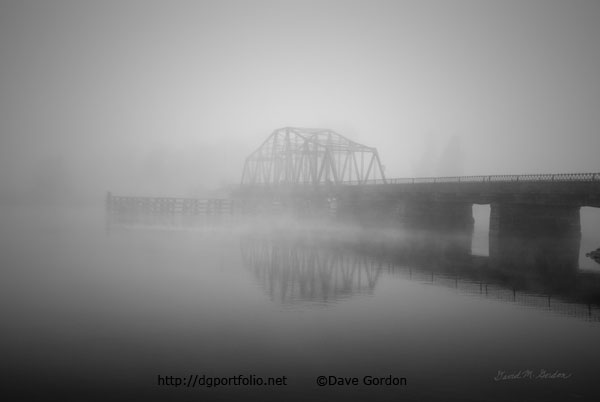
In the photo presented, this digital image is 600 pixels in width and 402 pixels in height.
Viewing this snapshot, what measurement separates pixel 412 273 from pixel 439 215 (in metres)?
29.7

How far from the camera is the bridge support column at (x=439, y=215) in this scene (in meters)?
59.4

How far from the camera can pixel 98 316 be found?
64.4ft

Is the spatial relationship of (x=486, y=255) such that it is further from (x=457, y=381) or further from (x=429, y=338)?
(x=457, y=381)

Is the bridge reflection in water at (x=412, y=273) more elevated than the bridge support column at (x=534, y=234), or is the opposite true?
the bridge support column at (x=534, y=234)

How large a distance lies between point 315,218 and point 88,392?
77.0 metres

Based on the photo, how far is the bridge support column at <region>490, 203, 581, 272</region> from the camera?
40156mm

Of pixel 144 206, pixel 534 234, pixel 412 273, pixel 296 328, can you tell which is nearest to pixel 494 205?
pixel 534 234

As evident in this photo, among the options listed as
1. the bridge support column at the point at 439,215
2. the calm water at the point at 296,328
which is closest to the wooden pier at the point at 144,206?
the bridge support column at the point at 439,215

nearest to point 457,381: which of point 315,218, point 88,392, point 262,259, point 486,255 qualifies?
point 88,392

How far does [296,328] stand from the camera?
712 inches
